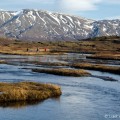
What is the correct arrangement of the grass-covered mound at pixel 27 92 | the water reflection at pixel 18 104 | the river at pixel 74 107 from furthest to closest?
the grass-covered mound at pixel 27 92
the water reflection at pixel 18 104
the river at pixel 74 107

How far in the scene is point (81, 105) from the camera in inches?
1758

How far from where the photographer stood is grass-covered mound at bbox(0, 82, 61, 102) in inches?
1777

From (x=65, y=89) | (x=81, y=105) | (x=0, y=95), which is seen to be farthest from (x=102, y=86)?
(x=0, y=95)

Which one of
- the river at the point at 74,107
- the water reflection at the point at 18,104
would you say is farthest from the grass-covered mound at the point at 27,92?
the river at the point at 74,107

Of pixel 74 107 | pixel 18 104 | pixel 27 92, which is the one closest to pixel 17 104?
pixel 18 104

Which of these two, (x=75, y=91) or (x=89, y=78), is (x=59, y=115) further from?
(x=89, y=78)

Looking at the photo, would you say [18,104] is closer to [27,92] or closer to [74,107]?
[27,92]

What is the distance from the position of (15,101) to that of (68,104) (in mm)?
6300

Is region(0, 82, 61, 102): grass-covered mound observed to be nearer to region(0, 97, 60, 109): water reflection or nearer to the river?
region(0, 97, 60, 109): water reflection

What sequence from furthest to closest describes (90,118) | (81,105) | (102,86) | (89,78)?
(89,78) < (102,86) < (81,105) < (90,118)

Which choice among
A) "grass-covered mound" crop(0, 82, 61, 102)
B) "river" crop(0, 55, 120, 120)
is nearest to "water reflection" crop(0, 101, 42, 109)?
"river" crop(0, 55, 120, 120)

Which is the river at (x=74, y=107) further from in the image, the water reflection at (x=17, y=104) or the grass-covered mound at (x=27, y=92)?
the grass-covered mound at (x=27, y=92)

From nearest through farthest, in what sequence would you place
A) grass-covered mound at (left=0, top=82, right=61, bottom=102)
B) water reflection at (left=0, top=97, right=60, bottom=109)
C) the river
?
the river, water reflection at (left=0, top=97, right=60, bottom=109), grass-covered mound at (left=0, top=82, right=61, bottom=102)

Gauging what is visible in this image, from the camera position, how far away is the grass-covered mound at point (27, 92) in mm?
45125
